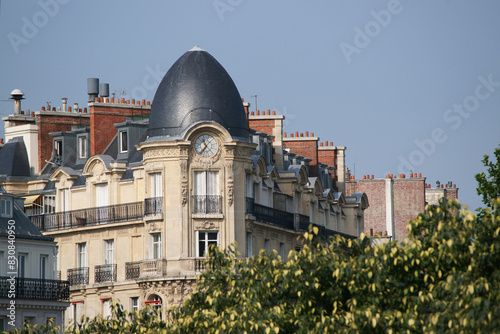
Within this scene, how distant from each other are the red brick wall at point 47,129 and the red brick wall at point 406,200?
887 inches

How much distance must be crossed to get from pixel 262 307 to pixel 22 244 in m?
19.0

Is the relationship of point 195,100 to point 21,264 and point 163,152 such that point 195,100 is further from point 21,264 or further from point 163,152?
point 21,264

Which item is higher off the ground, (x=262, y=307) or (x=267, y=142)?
(x=267, y=142)

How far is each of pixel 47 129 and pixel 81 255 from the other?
305 inches

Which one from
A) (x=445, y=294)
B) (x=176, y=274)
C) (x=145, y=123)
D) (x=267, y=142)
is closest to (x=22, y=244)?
(x=176, y=274)

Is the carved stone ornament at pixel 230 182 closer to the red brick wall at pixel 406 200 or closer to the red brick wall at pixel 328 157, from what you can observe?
the red brick wall at pixel 328 157

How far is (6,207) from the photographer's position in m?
53.3

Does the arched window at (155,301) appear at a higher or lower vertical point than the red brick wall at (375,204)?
lower

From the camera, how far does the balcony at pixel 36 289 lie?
168 feet

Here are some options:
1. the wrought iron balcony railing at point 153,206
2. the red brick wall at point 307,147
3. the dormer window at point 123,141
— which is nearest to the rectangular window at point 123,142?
the dormer window at point 123,141

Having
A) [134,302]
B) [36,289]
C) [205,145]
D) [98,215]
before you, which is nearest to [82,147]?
[98,215]

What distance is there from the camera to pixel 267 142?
217 ft

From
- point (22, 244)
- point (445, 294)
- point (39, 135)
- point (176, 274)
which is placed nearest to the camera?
point (445, 294)

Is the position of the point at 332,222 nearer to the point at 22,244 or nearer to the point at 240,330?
the point at 22,244
